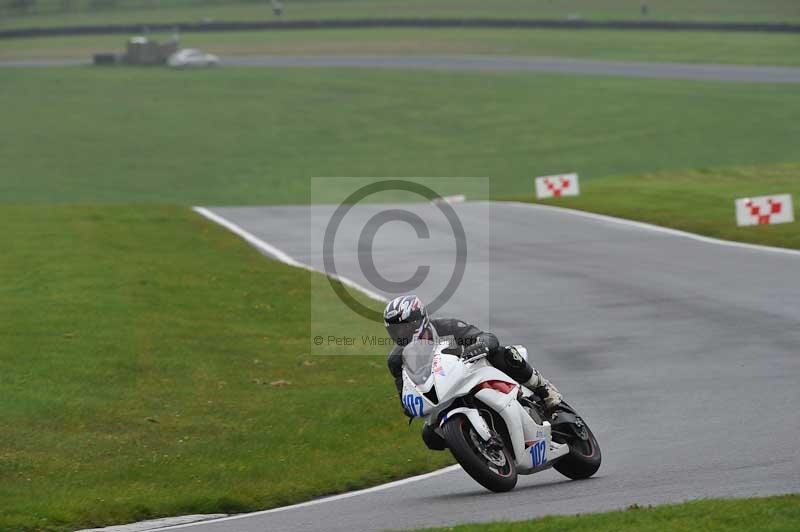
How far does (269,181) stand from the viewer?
49.9 m

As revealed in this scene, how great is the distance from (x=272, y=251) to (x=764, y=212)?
446 inches

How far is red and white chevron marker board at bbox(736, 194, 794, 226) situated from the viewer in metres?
29.5

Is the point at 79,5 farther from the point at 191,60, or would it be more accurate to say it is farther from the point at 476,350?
the point at 476,350

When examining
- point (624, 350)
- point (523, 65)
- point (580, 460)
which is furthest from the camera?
point (523, 65)

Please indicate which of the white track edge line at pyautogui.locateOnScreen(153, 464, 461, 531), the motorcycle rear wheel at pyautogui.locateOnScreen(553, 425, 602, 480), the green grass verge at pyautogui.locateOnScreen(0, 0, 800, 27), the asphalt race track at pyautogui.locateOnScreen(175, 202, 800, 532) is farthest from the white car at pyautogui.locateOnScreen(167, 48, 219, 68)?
the motorcycle rear wheel at pyautogui.locateOnScreen(553, 425, 602, 480)

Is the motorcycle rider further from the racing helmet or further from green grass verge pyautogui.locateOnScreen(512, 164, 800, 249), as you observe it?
green grass verge pyautogui.locateOnScreen(512, 164, 800, 249)

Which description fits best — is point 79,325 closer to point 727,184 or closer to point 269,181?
point 727,184

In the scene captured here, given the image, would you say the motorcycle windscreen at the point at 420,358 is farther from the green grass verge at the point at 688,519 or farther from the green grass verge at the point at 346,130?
the green grass verge at the point at 346,130

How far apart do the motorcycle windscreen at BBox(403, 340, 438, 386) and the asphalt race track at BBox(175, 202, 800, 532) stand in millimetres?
1101

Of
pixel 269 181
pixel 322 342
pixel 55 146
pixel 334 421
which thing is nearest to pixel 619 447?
pixel 334 421

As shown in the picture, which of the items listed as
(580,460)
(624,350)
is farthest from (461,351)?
(624,350)

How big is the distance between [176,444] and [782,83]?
5797 centimetres

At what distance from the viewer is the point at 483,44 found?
282 ft

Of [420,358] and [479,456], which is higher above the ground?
[420,358]
